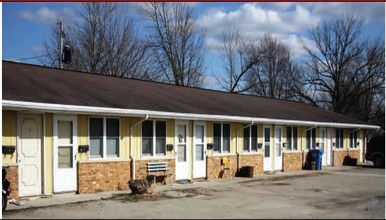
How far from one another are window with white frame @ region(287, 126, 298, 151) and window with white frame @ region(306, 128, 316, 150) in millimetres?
1229

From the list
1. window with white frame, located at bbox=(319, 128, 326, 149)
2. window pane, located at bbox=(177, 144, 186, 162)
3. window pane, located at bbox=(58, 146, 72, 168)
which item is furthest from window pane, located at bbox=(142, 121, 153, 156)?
window with white frame, located at bbox=(319, 128, 326, 149)

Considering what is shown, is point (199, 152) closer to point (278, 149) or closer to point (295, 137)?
point (278, 149)

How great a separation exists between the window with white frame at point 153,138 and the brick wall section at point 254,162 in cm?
475

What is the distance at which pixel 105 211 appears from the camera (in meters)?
10.7

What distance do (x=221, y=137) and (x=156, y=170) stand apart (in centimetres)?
402

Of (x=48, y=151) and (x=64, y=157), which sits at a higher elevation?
(x=48, y=151)

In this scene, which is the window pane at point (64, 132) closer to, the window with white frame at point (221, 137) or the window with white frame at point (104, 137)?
the window with white frame at point (104, 137)

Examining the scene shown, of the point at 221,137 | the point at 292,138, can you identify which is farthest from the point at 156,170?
the point at 292,138

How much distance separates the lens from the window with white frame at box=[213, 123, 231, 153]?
18.8 metres

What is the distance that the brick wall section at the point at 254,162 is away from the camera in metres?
20.2

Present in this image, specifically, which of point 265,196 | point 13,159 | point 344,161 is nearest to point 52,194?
point 13,159

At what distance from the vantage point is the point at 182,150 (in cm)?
1727

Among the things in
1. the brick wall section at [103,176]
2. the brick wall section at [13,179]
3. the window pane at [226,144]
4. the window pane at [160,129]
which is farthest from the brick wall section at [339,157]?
the brick wall section at [13,179]

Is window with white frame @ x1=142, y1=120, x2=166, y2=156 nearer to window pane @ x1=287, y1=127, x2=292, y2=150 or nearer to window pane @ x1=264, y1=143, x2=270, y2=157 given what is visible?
window pane @ x1=264, y1=143, x2=270, y2=157
